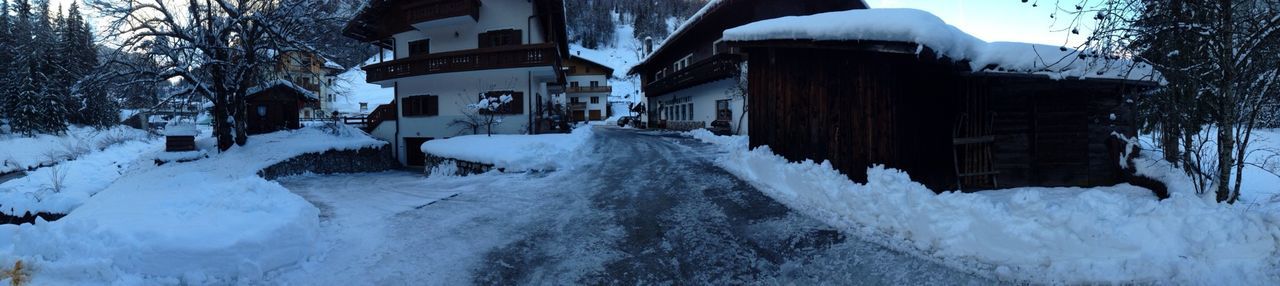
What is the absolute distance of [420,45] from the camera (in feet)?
81.4

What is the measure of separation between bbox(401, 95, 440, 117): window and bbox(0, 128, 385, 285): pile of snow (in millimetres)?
16810

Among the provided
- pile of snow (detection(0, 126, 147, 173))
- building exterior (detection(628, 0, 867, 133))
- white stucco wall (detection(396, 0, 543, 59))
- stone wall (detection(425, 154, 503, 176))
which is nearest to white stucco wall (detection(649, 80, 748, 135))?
building exterior (detection(628, 0, 867, 133))

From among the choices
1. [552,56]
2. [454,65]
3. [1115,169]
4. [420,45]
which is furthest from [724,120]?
[1115,169]

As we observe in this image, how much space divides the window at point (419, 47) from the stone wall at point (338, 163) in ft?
14.7

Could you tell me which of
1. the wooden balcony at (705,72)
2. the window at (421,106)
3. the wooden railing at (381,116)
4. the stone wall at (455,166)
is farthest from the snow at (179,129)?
the wooden balcony at (705,72)

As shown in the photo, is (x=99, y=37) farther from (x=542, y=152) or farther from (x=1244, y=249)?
(x=1244, y=249)

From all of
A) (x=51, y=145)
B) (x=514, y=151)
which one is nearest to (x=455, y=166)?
(x=514, y=151)

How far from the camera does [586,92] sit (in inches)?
2756

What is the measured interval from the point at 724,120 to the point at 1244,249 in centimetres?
2151

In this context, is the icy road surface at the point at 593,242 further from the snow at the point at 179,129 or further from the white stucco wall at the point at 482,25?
the snow at the point at 179,129

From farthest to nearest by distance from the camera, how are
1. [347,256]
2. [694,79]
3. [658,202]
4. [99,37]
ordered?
[694,79]
[99,37]
[658,202]
[347,256]

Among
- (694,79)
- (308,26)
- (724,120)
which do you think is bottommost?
(724,120)

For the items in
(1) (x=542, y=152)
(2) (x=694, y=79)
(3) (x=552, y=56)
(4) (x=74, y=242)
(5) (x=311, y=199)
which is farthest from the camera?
(2) (x=694, y=79)

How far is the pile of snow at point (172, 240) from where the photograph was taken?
4352 mm
